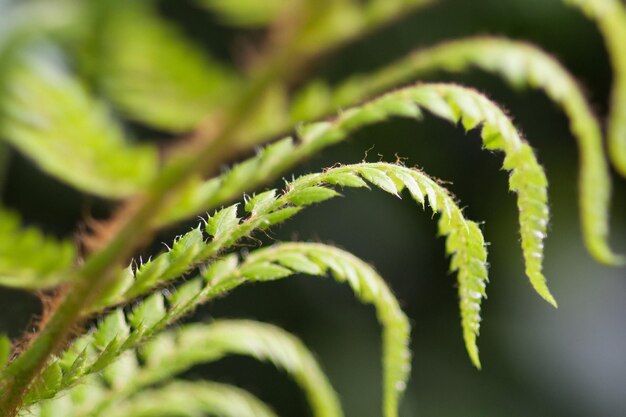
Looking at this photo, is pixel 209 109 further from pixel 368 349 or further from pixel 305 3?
pixel 368 349

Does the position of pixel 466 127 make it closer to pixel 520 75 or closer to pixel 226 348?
pixel 520 75

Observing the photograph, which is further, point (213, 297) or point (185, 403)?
point (185, 403)

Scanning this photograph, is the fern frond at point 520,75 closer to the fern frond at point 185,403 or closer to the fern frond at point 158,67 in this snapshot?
the fern frond at point 158,67

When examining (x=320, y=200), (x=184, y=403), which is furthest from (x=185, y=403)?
(x=320, y=200)

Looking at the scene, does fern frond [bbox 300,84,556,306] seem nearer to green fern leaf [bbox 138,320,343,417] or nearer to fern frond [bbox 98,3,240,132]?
fern frond [bbox 98,3,240,132]

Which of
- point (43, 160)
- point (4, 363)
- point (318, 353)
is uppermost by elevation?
point (318, 353)

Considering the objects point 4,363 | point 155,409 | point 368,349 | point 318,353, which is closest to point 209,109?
point 4,363

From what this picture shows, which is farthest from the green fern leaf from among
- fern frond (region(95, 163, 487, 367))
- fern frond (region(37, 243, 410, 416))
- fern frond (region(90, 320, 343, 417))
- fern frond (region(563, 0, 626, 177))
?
fern frond (region(563, 0, 626, 177))
